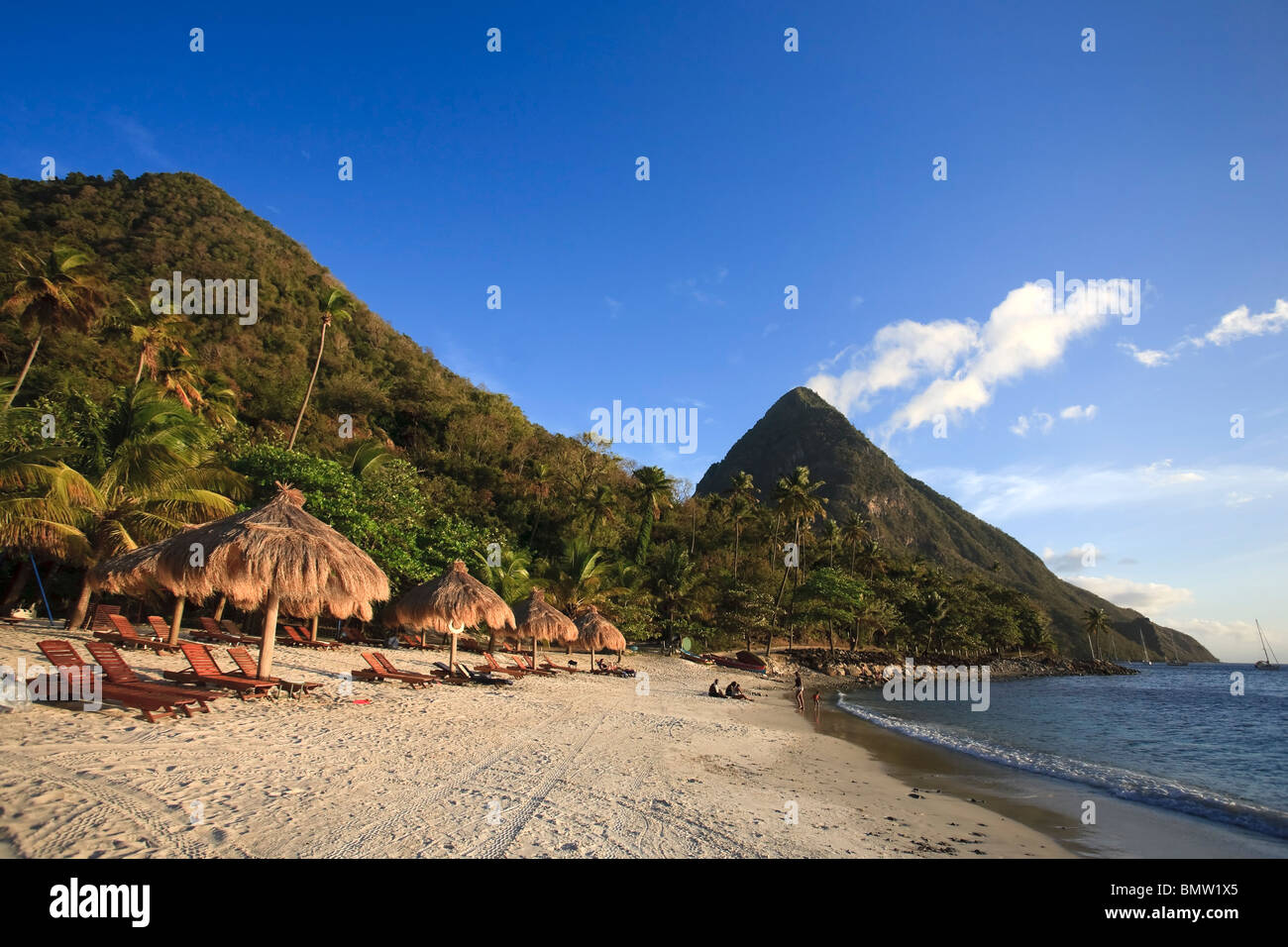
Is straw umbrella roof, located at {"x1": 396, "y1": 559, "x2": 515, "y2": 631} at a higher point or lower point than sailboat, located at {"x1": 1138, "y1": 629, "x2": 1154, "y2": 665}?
higher

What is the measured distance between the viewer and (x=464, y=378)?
201ft

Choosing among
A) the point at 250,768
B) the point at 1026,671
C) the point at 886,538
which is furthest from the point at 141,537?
the point at 886,538

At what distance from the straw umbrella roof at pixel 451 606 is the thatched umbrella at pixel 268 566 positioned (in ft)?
15.2

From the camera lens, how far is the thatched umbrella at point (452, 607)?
51.1 ft

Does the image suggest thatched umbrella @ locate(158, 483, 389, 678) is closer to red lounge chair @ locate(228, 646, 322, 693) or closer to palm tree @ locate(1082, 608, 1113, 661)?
red lounge chair @ locate(228, 646, 322, 693)

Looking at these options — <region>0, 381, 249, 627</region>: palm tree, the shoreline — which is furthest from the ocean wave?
<region>0, 381, 249, 627</region>: palm tree

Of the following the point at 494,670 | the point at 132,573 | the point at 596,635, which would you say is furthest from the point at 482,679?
the point at 132,573

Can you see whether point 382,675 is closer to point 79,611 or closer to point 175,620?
point 175,620

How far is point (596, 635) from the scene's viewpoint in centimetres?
2181

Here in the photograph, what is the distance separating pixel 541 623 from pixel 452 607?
4615mm

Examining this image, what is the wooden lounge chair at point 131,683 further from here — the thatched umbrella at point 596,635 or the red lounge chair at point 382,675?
the thatched umbrella at point 596,635

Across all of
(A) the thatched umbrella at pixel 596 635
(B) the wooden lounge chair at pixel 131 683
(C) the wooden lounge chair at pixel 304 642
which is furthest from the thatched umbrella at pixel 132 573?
(A) the thatched umbrella at pixel 596 635

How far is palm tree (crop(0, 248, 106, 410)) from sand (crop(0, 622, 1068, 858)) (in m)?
8.82

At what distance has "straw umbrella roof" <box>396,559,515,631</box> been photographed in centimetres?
1558
